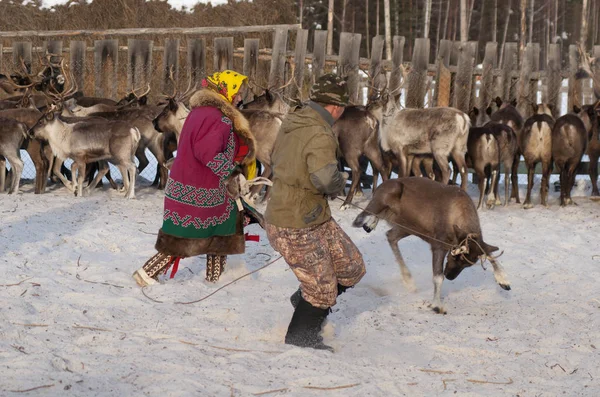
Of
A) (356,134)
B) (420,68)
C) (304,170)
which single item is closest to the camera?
(304,170)

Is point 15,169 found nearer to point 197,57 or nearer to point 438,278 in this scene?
point 197,57

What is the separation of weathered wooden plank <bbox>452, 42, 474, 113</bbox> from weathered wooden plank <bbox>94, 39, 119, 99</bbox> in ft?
19.8

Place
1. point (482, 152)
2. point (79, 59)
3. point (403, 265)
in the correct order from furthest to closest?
point (79, 59) → point (482, 152) → point (403, 265)

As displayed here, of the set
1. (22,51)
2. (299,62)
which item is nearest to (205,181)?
(299,62)

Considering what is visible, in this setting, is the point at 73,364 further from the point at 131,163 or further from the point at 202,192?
the point at 131,163

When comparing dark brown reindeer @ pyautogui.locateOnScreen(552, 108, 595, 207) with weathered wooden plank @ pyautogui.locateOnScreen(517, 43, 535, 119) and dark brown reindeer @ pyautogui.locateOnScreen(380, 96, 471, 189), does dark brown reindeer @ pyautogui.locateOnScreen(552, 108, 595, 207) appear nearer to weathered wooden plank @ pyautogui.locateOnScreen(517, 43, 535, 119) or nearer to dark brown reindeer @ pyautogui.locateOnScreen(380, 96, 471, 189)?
dark brown reindeer @ pyautogui.locateOnScreen(380, 96, 471, 189)

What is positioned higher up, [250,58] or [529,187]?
[250,58]

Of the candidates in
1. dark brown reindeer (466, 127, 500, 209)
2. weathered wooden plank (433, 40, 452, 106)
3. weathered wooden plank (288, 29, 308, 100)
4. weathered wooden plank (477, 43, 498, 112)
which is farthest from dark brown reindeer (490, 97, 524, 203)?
weathered wooden plank (288, 29, 308, 100)

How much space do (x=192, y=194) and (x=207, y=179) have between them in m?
0.17

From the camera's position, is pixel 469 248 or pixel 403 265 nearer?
pixel 469 248

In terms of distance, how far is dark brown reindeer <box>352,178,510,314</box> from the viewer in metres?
7.09

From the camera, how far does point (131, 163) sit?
39.6 feet

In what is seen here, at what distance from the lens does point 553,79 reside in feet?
46.8

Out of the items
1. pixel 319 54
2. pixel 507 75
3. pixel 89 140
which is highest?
pixel 319 54
